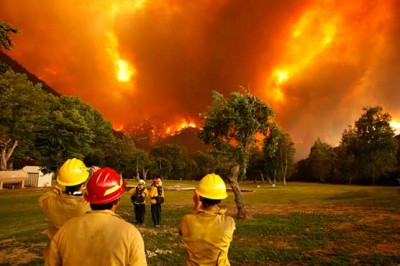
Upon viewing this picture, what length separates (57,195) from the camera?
672 centimetres

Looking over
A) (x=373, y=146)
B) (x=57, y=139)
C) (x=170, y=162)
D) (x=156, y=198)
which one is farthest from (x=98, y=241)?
(x=170, y=162)

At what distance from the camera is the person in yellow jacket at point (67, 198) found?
6301 millimetres

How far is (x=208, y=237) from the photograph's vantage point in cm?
518

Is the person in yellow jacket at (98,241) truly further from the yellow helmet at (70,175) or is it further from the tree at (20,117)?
the tree at (20,117)

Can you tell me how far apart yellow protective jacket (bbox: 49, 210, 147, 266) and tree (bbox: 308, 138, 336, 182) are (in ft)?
349

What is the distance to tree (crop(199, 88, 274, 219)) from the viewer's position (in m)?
23.8

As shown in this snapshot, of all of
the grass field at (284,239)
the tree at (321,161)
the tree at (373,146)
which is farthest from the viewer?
the tree at (321,161)

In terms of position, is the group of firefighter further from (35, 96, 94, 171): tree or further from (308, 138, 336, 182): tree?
(308, 138, 336, 182): tree

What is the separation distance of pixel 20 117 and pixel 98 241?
55854mm

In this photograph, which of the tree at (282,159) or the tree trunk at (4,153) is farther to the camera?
the tree at (282,159)

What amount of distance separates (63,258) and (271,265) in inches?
447

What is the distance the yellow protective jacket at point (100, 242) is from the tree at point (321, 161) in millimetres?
106354

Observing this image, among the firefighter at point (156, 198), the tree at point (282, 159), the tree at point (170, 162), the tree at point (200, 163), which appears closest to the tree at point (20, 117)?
the firefighter at point (156, 198)

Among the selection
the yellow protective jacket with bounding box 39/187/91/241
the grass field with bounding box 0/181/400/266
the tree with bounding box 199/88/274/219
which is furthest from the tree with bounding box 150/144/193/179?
the yellow protective jacket with bounding box 39/187/91/241
